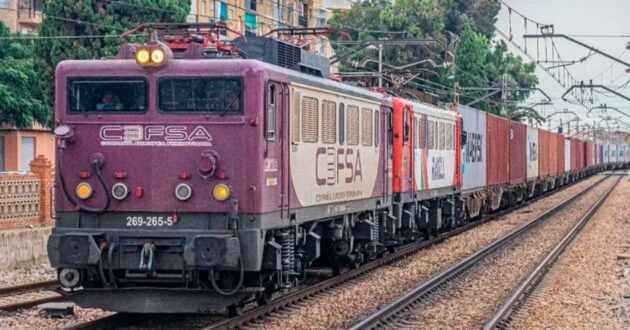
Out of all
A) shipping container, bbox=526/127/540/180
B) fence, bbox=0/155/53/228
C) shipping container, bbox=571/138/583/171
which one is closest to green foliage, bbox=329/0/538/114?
shipping container, bbox=571/138/583/171

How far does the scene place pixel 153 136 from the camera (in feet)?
39.3

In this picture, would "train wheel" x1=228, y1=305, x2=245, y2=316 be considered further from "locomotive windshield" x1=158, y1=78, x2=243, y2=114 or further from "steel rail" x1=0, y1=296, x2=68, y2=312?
"steel rail" x1=0, y1=296, x2=68, y2=312

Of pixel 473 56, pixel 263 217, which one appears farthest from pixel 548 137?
pixel 263 217

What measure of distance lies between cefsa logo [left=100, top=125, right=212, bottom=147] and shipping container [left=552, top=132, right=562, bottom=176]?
42752 millimetres

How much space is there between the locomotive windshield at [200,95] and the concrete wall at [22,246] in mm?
8196

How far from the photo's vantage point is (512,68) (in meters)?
80.6

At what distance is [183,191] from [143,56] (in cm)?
161

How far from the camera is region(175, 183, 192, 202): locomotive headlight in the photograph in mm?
11797

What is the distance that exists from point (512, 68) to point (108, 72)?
71.1m

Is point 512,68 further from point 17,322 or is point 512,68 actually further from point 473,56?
point 17,322

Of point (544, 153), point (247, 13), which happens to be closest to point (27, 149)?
point (544, 153)

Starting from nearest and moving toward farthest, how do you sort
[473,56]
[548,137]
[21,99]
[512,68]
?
[21,99], [548,137], [473,56], [512,68]

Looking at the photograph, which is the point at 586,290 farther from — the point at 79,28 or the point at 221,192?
the point at 79,28

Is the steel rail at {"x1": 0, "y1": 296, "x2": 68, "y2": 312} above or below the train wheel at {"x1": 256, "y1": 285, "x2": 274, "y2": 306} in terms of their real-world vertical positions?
below
